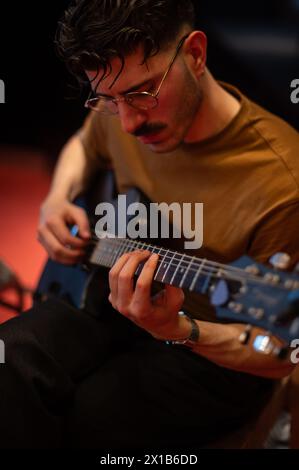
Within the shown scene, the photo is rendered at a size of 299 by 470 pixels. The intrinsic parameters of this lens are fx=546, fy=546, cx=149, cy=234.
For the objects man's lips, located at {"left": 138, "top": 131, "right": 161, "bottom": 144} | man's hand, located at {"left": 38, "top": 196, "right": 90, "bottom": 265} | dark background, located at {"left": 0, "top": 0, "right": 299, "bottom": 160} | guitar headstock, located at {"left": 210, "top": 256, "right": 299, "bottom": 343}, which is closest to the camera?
guitar headstock, located at {"left": 210, "top": 256, "right": 299, "bottom": 343}

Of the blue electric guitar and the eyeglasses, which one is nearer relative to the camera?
the blue electric guitar

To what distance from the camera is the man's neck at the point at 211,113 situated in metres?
1.15

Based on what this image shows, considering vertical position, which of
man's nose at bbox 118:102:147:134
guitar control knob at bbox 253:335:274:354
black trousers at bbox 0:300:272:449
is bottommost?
black trousers at bbox 0:300:272:449

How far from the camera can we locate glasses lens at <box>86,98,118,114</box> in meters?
1.11

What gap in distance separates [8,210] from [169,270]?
6.23ft

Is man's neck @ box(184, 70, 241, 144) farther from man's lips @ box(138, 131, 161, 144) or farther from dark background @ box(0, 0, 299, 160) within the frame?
dark background @ box(0, 0, 299, 160)

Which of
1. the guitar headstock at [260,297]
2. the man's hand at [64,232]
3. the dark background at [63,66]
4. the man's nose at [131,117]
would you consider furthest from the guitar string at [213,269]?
the dark background at [63,66]

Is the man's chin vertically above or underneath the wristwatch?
above

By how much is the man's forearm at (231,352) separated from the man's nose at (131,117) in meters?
0.41

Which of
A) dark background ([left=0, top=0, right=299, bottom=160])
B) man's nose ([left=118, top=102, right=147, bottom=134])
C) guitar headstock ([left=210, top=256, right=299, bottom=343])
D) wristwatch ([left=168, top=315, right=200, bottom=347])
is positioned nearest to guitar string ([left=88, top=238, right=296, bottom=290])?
guitar headstock ([left=210, top=256, right=299, bottom=343])

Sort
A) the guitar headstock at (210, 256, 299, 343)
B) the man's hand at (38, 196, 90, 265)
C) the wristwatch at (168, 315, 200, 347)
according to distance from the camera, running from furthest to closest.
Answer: the man's hand at (38, 196, 90, 265) → the wristwatch at (168, 315, 200, 347) → the guitar headstock at (210, 256, 299, 343)

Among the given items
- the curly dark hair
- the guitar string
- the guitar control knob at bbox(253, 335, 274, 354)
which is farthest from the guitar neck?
the curly dark hair

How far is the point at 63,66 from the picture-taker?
266 centimetres

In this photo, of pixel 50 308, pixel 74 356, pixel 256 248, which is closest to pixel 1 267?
pixel 50 308
